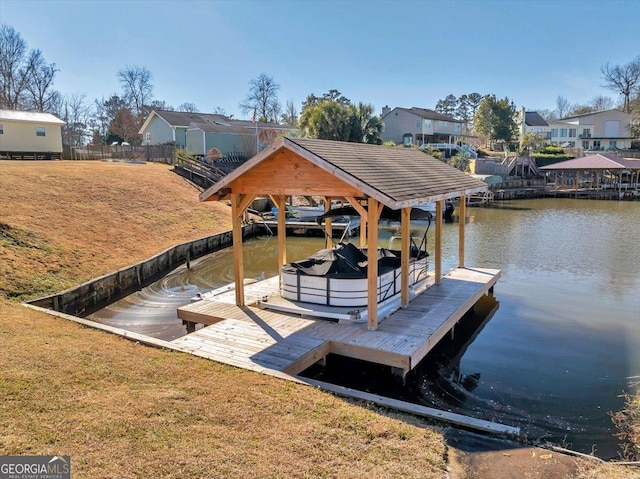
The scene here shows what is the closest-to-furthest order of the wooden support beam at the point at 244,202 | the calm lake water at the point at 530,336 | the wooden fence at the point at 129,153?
1. the calm lake water at the point at 530,336
2. the wooden support beam at the point at 244,202
3. the wooden fence at the point at 129,153

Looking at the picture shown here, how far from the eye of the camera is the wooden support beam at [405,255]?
977cm

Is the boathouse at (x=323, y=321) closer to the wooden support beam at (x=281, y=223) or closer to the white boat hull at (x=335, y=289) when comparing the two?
the wooden support beam at (x=281, y=223)

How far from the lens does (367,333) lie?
875 cm

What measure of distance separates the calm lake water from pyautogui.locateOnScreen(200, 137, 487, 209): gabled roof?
3254mm

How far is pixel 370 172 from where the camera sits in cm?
919

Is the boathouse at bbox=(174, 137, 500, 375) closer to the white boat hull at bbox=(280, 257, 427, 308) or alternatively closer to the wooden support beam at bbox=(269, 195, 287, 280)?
the wooden support beam at bbox=(269, 195, 287, 280)

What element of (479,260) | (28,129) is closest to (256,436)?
(479,260)

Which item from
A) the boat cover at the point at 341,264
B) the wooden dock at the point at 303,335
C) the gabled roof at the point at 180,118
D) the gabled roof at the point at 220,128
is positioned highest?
the gabled roof at the point at 180,118

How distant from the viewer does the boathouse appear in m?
8.05

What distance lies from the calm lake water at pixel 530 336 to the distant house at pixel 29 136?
2080cm

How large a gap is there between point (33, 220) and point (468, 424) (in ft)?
50.6

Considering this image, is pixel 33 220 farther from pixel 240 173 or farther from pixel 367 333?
pixel 367 333

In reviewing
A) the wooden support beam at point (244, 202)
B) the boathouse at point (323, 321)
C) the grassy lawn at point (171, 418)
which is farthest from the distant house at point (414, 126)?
the grassy lawn at point (171, 418)

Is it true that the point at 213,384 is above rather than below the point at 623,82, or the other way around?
below
